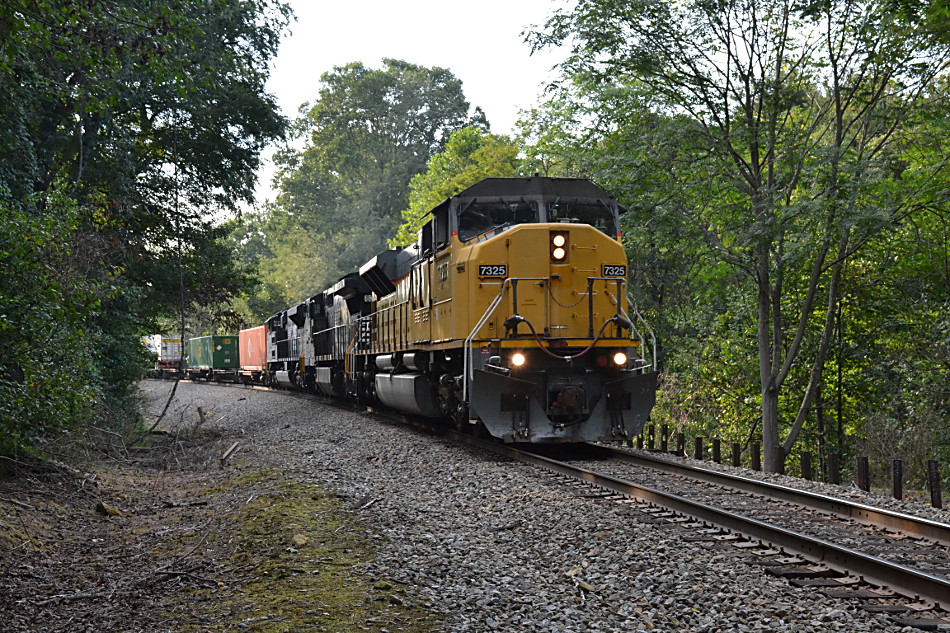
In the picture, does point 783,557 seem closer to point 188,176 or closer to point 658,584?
point 658,584

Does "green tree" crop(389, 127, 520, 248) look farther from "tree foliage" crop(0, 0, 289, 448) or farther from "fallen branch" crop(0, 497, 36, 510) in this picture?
"fallen branch" crop(0, 497, 36, 510)

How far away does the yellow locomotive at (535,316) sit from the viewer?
10.1m

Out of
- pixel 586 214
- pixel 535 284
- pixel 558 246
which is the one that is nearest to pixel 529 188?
pixel 586 214

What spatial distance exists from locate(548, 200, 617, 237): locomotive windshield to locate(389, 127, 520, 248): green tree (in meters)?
23.4

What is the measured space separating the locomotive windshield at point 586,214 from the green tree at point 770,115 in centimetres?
162

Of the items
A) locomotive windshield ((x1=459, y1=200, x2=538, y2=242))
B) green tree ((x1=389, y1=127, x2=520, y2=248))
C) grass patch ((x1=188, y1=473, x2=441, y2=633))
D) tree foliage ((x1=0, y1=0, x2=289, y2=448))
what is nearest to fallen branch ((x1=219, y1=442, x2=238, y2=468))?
tree foliage ((x1=0, y1=0, x2=289, y2=448))

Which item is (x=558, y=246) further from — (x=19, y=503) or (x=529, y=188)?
(x=19, y=503)

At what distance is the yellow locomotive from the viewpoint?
33.1 feet

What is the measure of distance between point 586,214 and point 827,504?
219 inches

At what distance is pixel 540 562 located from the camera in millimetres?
5410

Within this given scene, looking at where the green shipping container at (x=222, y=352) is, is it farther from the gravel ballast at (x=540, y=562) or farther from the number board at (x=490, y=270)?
the gravel ballast at (x=540, y=562)

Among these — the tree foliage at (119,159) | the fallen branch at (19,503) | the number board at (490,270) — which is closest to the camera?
the tree foliage at (119,159)

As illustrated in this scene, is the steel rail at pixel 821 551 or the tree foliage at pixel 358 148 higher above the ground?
the tree foliage at pixel 358 148

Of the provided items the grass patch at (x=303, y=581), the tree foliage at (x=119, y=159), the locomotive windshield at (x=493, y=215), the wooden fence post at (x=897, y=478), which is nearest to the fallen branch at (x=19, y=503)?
A: the tree foliage at (x=119, y=159)
